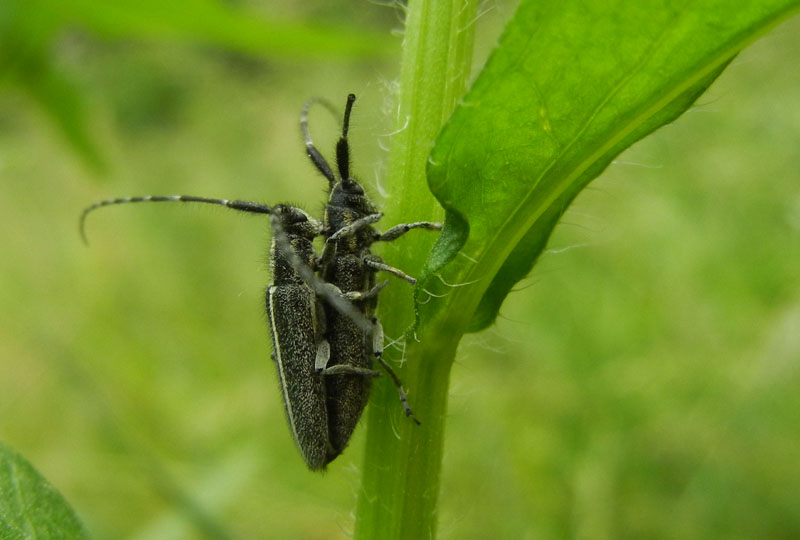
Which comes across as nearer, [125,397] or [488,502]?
[488,502]

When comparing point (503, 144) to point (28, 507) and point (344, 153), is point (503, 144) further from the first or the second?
point (344, 153)

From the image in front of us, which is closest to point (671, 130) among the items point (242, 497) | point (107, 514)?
point (242, 497)

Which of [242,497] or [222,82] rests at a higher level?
[222,82]

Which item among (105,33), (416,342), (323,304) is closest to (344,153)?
(323,304)

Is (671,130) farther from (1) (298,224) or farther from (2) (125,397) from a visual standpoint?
(2) (125,397)

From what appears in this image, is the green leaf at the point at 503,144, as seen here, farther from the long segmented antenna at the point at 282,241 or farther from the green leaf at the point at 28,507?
the green leaf at the point at 28,507

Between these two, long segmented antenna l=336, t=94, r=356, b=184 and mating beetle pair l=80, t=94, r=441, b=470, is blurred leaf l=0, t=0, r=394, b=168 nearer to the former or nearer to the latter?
mating beetle pair l=80, t=94, r=441, b=470

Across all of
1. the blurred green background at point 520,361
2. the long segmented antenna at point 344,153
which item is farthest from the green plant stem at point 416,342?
the long segmented antenna at point 344,153
